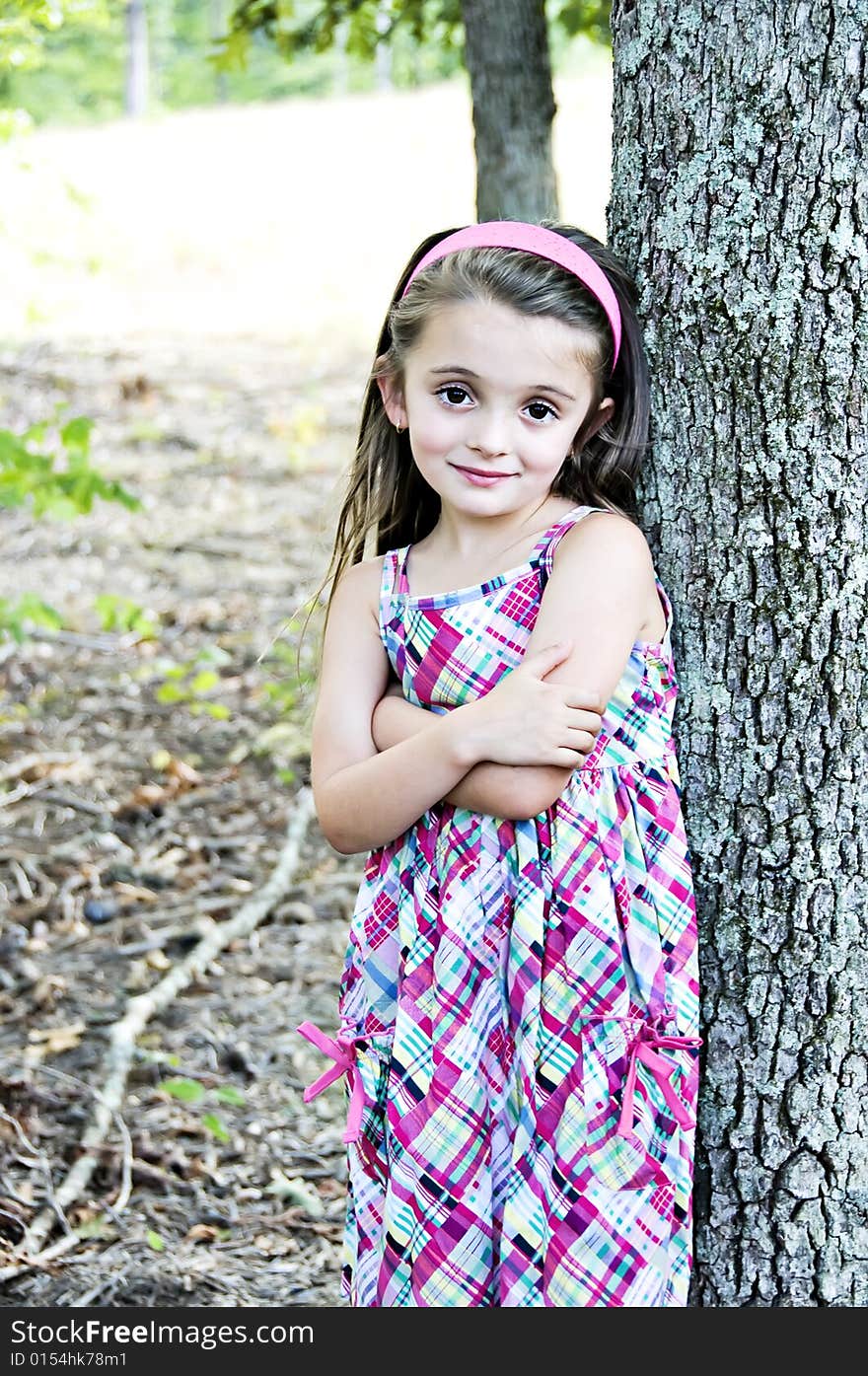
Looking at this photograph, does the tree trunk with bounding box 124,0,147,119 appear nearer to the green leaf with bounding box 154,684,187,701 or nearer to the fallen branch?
the green leaf with bounding box 154,684,187,701

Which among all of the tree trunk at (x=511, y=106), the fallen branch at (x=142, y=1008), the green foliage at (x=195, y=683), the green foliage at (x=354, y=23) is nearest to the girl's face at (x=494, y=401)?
the tree trunk at (x=511, y=106)

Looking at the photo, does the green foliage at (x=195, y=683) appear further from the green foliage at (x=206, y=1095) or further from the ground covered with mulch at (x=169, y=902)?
the green foliage at (x=206, y=1095)

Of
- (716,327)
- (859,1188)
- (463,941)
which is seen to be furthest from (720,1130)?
(716,327)

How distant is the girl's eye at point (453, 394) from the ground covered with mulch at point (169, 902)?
0.40 metres

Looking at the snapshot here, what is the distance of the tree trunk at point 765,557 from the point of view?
183cm

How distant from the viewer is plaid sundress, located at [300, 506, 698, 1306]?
1849mm

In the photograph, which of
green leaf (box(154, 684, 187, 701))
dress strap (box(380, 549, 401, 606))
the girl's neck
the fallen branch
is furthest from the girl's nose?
green leaf (box(154, 684, 187, 701))

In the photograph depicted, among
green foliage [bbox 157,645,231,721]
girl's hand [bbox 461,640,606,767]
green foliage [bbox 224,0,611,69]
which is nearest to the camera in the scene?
girl's hand [bbox 461,640,606,767]

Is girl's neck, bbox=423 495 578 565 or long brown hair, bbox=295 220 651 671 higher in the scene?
long brown hair, bbox=295 220 651 671

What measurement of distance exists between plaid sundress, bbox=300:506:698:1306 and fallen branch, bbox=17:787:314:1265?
1.12m

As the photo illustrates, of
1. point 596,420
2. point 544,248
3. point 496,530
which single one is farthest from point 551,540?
point 544,248

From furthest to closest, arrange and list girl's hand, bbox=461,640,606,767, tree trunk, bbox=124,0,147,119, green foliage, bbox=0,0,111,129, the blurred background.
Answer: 1. tree trunk, bbox=124,0,147,119
2. the blurred background
3. green foliage, bbox=0,0,111,129
4. girl's hand, bbox=461,640,606,767

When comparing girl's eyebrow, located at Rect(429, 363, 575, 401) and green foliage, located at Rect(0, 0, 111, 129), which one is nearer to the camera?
girl's eyebrow, located at Rect(429, 363, 575, 401)

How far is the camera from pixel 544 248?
1.89 meters
